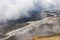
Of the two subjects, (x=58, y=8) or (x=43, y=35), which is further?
(x=58, y=8)

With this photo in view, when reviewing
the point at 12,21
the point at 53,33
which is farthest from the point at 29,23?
the point at 53,33

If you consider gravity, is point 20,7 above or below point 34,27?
above

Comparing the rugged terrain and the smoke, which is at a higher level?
the smoke

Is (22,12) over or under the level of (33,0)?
under

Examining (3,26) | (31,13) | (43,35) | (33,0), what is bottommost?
(43,35)

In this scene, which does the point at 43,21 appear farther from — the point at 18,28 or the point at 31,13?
the point at 18,28

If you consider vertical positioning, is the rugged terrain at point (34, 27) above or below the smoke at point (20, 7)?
below
